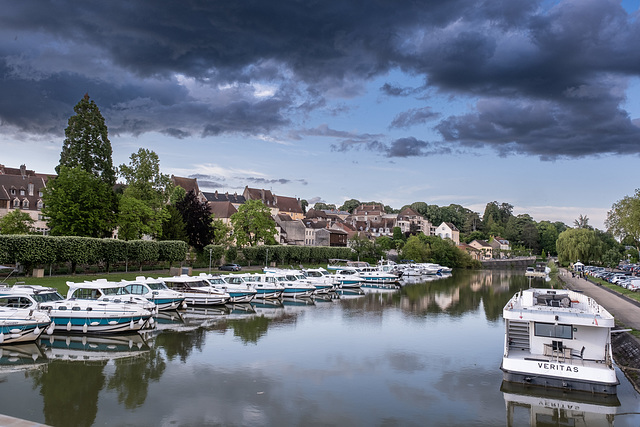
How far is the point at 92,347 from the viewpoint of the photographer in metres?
26.6

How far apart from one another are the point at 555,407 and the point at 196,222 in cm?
6793

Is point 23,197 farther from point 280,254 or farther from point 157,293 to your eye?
point 157,293

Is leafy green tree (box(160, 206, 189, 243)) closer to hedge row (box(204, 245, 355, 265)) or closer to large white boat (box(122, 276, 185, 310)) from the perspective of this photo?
hedge row (box(204, 245, 355, 265))

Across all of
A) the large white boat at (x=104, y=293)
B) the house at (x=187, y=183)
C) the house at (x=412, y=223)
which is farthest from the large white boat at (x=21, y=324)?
the house at (x=412, y=223)

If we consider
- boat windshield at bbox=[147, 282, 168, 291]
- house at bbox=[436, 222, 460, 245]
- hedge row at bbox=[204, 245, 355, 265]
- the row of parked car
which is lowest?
the row of parked car

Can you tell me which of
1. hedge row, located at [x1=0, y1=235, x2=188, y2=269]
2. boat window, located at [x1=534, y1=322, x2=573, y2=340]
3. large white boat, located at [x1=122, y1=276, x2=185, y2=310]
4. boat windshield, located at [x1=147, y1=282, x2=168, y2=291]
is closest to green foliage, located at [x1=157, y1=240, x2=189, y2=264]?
hedge row, located at [x1=0, y1=235, x2=188, y2=269]

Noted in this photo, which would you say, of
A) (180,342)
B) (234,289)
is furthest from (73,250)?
(180,342)

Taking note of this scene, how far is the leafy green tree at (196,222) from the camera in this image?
262 ft

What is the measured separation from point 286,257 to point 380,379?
220 ft

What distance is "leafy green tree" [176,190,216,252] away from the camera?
3147 inches

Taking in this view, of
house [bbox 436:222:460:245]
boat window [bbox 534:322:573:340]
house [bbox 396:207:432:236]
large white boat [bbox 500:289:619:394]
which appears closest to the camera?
large white boat [bbox 500:289:619:394]

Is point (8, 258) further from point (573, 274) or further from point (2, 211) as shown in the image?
point (573, 274)

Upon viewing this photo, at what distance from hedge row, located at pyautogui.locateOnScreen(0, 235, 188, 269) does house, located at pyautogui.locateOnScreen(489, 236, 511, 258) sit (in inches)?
5444

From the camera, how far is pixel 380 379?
21.7 m
